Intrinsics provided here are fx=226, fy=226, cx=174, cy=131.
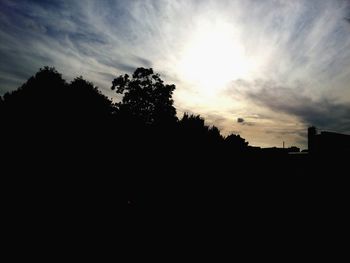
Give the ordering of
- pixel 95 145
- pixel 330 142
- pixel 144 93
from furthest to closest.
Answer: pixel 144 93
pixel 330 142
pixel 95 145

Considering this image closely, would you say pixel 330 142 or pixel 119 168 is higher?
pixel 330 142

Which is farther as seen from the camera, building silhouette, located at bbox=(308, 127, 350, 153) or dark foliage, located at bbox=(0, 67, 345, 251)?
building silhouette, located at bbox=(308, 127, 350, 153)

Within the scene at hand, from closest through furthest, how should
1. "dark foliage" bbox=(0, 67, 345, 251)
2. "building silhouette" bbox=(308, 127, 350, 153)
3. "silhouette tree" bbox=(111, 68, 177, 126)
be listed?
"dark foliage" bbox=(0, 67, 345, 251), "building silhouette" bbox=(308, 127, 350, 153), "silhouette tree" bbox=(111, 68, 177, 126)

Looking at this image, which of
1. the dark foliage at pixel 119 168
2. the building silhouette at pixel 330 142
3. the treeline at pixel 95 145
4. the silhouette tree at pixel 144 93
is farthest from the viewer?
the silhouette tree at pixel 144 93

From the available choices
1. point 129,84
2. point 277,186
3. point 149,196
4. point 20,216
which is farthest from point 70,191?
point 129,84

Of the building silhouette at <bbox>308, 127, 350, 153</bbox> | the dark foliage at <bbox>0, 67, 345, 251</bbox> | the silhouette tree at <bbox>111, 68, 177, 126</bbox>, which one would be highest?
the silhouette tree at <bbox>111, 68, 177, 126</bbox>

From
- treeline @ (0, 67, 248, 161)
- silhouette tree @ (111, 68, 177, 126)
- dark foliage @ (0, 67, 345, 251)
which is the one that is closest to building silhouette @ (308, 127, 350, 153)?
dark foliage @ (0, 67, 345, 251)

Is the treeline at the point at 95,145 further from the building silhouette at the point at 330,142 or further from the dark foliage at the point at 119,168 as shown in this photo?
the building silhouette at the point at 330,142

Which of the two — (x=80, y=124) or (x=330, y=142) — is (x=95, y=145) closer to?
(x=80, y=124)

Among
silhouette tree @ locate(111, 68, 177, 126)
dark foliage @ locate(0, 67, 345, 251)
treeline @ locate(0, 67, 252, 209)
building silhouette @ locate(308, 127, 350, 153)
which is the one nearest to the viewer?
dark foliage @ locate(0, 67, 345, 251)

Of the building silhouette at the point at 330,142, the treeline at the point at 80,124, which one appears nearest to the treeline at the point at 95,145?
the treeline at the point at 80,124

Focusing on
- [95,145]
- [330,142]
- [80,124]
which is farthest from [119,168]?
[330,142]

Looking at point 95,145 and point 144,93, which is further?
point 144,93

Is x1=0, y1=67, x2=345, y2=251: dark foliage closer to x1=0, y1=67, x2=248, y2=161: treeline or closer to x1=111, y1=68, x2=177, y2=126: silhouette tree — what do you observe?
x1=0, y1=67, x2=248, y2=161: treeline
